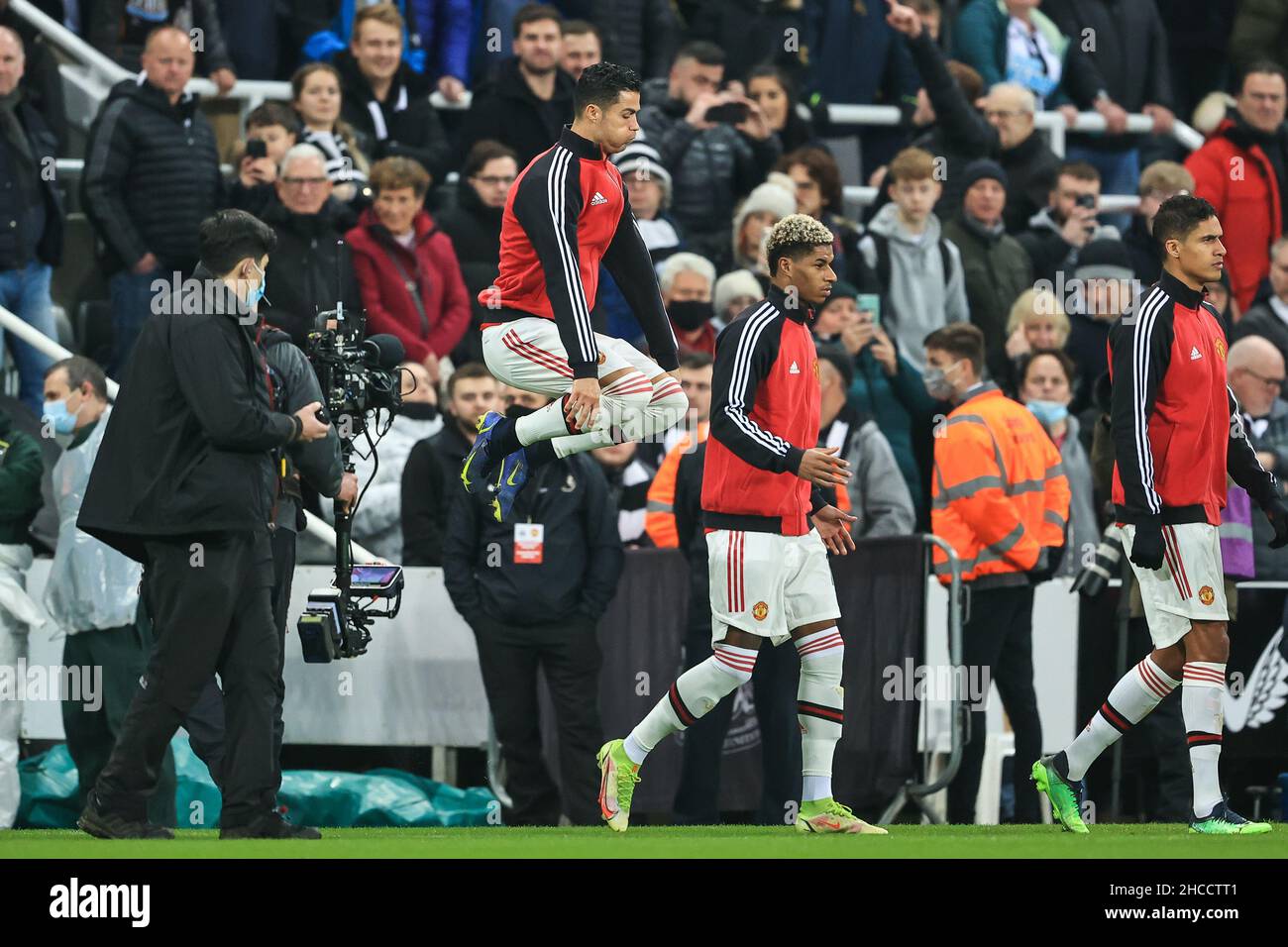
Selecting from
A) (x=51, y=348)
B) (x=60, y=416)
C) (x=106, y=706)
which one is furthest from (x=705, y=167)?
(x=106, y=706)

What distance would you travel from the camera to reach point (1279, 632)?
506 inches

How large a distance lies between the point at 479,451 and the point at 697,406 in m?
2.96

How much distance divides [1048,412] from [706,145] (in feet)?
10.5

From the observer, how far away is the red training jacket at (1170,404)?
382 inches

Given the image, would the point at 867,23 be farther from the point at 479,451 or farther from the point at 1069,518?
the point at 479,451

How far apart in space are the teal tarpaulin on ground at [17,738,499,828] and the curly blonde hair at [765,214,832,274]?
3.76 metres

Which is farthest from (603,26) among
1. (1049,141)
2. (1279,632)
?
(1279,632)

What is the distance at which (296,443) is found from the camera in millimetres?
9711

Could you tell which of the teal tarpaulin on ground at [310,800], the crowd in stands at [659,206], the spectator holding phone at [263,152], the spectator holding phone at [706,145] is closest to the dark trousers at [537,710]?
the crowd in stands at [659,206]

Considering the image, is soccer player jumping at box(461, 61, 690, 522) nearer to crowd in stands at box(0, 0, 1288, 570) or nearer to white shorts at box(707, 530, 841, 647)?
white shorts at box(707, 530, 841, 647)

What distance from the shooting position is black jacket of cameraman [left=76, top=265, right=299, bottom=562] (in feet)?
30.0

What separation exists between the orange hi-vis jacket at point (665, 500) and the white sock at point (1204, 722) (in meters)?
3.48

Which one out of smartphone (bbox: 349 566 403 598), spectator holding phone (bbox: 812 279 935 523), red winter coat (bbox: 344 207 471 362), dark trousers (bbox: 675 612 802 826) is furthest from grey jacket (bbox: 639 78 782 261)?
smartphone (bbox: 349 566 403 598)

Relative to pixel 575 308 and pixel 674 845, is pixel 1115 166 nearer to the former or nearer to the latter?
pixel 575 308
